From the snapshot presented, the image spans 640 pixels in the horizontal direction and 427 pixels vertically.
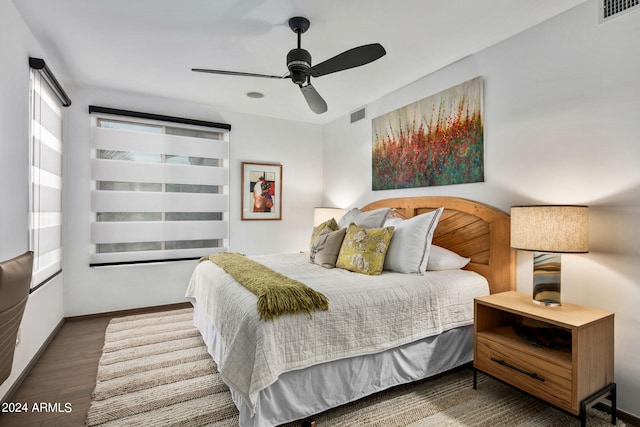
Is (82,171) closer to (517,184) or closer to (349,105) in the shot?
(349,105)

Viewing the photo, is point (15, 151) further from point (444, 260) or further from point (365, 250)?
point (444, 260)

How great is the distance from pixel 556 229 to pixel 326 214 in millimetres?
2844

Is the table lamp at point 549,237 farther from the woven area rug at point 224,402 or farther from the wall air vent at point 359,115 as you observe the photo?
the wall air vent at point 359,115

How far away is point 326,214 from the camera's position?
4.50 m

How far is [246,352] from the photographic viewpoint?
5.58ft

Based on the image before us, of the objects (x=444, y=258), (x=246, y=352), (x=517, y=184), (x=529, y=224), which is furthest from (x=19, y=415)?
(x=517, y=184)

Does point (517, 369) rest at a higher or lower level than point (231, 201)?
lower

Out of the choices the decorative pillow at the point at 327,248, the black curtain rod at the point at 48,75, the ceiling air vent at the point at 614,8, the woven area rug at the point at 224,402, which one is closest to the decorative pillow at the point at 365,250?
the decorative pillow at the point at 327,248

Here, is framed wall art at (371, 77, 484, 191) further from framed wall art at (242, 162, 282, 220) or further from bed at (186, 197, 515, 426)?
framed wall art at (242, 162, 282, 220)

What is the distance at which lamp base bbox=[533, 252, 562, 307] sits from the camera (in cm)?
205

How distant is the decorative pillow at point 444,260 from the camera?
104 inches

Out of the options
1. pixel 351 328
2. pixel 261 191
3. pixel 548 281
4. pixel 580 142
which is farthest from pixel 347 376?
pixel 261 191

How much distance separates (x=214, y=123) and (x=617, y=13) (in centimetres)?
386

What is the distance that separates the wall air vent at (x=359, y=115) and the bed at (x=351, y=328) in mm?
1744
